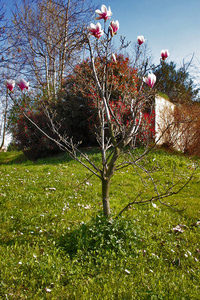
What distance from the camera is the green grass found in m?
2.40

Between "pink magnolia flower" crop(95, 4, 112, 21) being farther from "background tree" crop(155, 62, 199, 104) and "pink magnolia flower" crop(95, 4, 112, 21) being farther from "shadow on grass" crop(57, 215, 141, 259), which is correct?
"background tree" crop(155, 62, 199, 104)

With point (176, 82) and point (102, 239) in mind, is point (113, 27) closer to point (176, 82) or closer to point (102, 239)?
point (102, 239)

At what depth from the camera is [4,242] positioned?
10.6 feet

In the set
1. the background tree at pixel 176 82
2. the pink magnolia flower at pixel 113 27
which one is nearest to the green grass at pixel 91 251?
the pink magnolia flower at pixel 113 27

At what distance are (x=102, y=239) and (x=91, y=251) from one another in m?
0.20

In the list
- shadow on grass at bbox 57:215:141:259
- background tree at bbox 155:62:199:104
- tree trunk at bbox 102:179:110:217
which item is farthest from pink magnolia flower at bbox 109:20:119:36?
background tree at bbox 155:62:199:104

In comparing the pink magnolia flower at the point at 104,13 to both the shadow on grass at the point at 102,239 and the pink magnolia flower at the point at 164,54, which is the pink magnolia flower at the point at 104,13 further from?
the shadow on grass at the point at 102,239

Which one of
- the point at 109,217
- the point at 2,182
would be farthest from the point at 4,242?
the point at 2,182

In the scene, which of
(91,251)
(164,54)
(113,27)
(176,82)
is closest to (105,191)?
(91,251)

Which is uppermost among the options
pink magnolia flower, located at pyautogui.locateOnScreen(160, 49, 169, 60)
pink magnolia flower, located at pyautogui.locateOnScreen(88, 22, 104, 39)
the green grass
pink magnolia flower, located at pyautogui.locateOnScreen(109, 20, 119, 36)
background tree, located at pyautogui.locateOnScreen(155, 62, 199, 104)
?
background tree, located at pyautogui.locateOnScreen(155, 62, 199, 104)

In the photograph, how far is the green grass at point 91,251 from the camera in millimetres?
2400

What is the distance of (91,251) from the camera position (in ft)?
9.52

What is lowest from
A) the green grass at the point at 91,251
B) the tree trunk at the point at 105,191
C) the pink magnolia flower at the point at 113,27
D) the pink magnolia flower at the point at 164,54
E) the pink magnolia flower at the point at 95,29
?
the green grass at the point at 91,251

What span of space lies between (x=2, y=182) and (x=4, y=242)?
2.95 m
